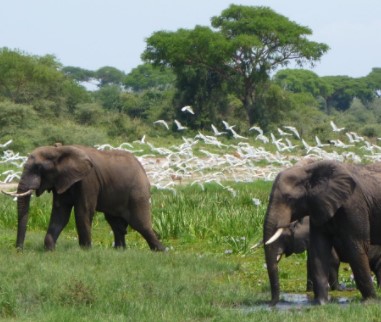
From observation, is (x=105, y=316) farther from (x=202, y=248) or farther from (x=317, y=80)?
(x=317, y=80)

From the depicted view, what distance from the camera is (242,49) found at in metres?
52.2

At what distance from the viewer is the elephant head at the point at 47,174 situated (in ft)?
42.6

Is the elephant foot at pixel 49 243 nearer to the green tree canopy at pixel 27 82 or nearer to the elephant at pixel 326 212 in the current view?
the elephant at pixel 326 212

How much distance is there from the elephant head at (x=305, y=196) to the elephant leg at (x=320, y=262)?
26cm

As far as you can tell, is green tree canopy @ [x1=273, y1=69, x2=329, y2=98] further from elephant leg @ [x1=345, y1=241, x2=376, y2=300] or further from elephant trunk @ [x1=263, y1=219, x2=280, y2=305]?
elephant trunk @ [x1=263, y1=219, x2=280, y2=305]

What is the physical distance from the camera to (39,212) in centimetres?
1706

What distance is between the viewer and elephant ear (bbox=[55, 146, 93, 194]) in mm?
13000

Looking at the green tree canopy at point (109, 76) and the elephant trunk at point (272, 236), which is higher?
the green tree canopy at point (109, 76)

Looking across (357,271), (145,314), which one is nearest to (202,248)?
(357,271)

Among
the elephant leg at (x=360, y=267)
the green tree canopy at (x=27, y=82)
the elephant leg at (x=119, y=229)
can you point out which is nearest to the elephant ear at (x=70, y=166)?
the elephant leg at (x=119, y=229)

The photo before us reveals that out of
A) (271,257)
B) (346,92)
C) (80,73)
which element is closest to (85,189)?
(271,257)

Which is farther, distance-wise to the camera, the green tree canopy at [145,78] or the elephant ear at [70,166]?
the green tree canopy at [145,78]

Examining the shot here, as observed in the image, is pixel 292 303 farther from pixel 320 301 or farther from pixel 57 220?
pixel 57 220

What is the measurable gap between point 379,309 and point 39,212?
907 centimetres
